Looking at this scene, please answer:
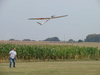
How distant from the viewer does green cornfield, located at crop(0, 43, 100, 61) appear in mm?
37375

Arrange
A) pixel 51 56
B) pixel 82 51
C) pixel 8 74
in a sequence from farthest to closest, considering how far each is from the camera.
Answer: pixel 82 51 < pixel 51 56 < pixel 8 74

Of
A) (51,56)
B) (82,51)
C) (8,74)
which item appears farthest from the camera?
(82,51)

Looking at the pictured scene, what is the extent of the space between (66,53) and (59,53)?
1.03 metres

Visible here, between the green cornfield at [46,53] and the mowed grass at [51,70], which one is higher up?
the green cornfield at [46,53]

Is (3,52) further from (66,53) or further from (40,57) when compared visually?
(66,53)

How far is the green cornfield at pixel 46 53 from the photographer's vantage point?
37375 mm

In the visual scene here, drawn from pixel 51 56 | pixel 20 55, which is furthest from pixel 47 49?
pixel 20 55

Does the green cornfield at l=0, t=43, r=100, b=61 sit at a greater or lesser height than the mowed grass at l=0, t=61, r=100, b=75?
greater

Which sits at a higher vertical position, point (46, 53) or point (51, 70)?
point (46, 53)

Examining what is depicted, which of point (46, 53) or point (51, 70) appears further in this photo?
point (46, 53)

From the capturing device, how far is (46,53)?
38.9 meters

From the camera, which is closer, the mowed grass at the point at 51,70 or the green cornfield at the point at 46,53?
the mowed grass at the point at 51,70

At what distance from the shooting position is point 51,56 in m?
39.3

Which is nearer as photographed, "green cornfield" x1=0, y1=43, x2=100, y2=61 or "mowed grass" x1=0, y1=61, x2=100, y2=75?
"mowed grass" x1=0, y1=61, x2=100, y2=75
